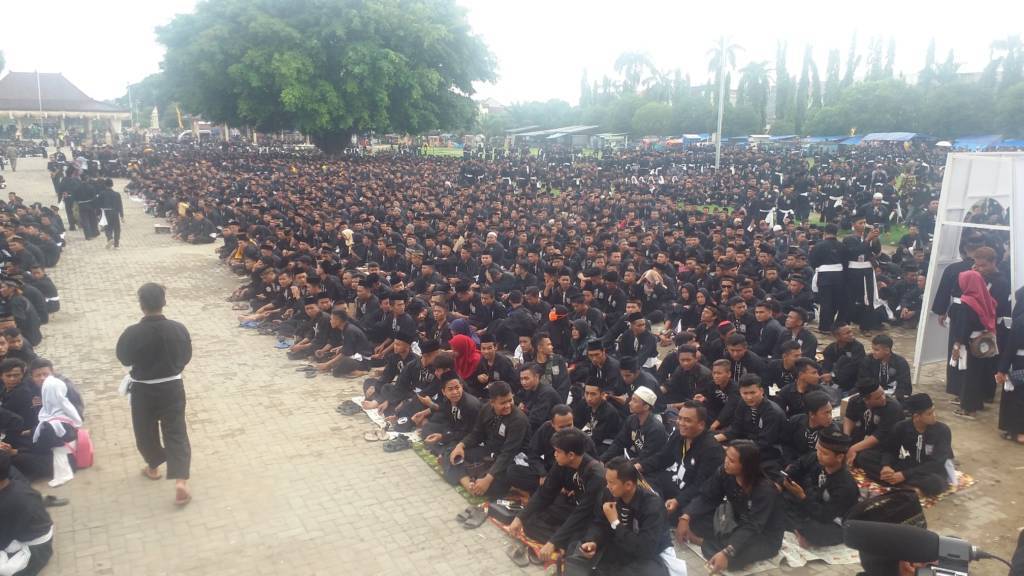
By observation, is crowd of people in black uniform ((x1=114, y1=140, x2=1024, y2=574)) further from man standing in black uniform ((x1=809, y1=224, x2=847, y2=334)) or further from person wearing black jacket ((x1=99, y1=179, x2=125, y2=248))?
person wearing black jacket ((x1=99, y1=179, x2=125, y2=248))

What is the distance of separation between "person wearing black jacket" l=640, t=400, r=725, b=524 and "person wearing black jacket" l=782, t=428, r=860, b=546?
0.58 m

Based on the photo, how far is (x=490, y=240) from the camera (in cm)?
1388

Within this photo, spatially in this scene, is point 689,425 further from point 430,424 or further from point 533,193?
point 533,193

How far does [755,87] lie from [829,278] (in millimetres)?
56332

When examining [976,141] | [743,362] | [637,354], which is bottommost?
[637,354]

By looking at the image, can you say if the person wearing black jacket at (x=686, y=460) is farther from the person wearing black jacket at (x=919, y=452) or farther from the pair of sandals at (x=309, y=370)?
the pair of sandals at (x=309, y=370)

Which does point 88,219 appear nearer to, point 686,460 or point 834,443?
point 686,460

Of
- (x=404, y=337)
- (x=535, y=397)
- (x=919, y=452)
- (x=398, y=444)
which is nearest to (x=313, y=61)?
(x=404, y=337)

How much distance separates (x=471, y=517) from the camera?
5734 millimetres

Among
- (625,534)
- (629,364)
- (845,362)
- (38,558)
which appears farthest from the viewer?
(629,364)

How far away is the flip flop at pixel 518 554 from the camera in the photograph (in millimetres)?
5162

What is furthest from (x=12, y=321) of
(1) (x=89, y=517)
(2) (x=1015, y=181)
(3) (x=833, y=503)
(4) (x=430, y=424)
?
(2) (x=1015, y=181)

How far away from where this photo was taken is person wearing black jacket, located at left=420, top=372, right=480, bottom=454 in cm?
670

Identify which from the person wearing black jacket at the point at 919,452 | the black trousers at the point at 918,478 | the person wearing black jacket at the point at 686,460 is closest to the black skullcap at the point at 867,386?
the person wearing black jacket at the point at 919,452
